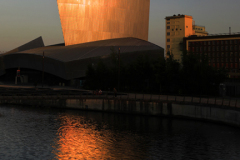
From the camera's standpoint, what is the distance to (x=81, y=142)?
21641 mm

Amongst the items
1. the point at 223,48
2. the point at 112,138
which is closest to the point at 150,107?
Answer: the point at 112,138

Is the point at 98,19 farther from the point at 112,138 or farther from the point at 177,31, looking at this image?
the point at 177,31

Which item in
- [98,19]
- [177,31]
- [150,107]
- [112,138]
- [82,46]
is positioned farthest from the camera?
[177,31]

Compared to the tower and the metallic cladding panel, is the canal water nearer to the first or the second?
the metallic cladding panel

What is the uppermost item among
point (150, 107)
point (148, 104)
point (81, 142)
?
point (148, 104)

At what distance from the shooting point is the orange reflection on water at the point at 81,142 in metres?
18.3

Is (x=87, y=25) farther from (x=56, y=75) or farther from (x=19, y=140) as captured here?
(x=19, y=140)

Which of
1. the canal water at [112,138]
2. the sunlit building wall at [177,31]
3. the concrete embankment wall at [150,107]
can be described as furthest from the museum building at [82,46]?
the sunlit building wall at [177,31]

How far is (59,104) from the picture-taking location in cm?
4047

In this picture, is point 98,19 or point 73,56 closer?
point 73,56

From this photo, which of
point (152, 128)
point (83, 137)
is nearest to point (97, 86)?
point (152, 128)

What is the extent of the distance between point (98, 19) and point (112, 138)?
57.0 metres

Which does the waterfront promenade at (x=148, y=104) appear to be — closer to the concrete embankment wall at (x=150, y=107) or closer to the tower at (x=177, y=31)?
the concrete embankment wall at (x=150, y=107)

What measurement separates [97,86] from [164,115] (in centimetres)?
2412
